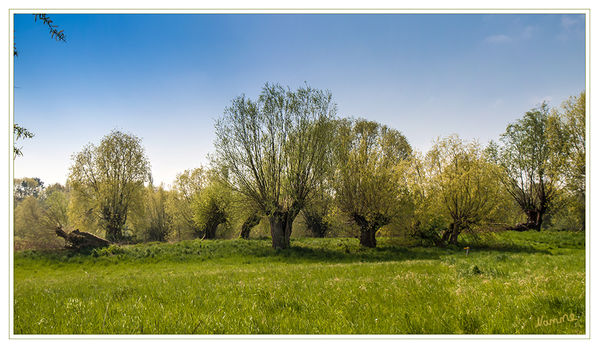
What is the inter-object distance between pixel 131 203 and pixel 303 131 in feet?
95.8

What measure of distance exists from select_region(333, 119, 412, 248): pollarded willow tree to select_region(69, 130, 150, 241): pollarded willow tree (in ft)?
97.4

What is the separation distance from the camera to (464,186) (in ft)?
86.3

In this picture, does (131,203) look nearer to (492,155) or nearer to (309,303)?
(309,303)

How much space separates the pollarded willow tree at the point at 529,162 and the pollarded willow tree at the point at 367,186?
1787 centimetres

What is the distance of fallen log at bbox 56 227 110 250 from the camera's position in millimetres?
24750

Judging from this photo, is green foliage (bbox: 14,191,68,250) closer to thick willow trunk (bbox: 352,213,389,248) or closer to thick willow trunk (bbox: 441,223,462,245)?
thick willow trunk (bbox: 352,213,389,248)

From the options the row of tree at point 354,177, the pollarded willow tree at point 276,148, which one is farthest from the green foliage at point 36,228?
the pollarded willow tree at point 276,148

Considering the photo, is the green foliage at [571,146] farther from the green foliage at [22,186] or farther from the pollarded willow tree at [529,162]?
the green foliage at [22,186]

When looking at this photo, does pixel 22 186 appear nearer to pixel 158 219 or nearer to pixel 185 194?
pixel 185 194

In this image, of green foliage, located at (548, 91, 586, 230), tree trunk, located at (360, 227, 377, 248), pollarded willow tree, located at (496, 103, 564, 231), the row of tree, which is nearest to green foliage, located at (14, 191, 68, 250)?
the row of tree
